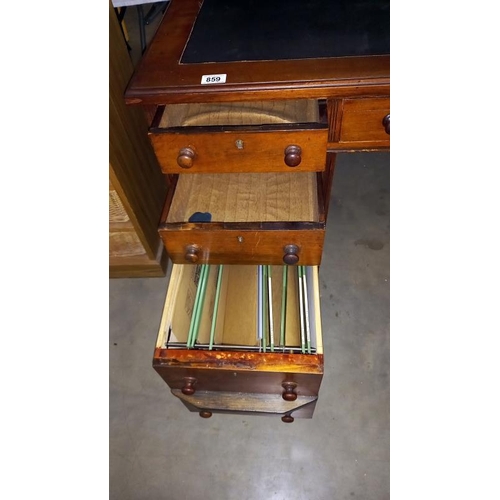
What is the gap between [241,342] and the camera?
1.22 meters

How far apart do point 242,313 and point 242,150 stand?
55 centimetres

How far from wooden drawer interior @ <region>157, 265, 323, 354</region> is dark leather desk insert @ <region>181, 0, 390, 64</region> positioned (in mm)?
529

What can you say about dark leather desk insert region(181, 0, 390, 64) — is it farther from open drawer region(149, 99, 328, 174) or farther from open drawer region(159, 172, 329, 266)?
open drawer region(159, 172, 329, 266)

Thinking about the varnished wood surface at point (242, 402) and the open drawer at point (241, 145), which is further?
the varnished wood surface at point (242, 402)

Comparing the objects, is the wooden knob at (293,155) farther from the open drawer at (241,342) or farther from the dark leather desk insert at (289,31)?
the open drawer at (241,342)

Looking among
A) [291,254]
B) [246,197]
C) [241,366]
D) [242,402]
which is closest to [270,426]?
[242,402]

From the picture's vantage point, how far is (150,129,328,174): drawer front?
860mm

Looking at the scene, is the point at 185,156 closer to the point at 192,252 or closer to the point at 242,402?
the point at 192,252

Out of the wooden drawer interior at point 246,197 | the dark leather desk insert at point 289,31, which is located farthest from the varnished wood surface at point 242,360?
the dark leather desk insert at point 289,31

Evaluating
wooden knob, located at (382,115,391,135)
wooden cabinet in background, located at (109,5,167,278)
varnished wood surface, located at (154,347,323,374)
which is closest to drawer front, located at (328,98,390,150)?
wooden knob, located at (382,115,391,135)

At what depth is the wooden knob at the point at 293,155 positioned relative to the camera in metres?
0.87

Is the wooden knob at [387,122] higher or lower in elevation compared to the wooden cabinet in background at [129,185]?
higher

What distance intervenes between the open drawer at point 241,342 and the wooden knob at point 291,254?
113 millimetres
